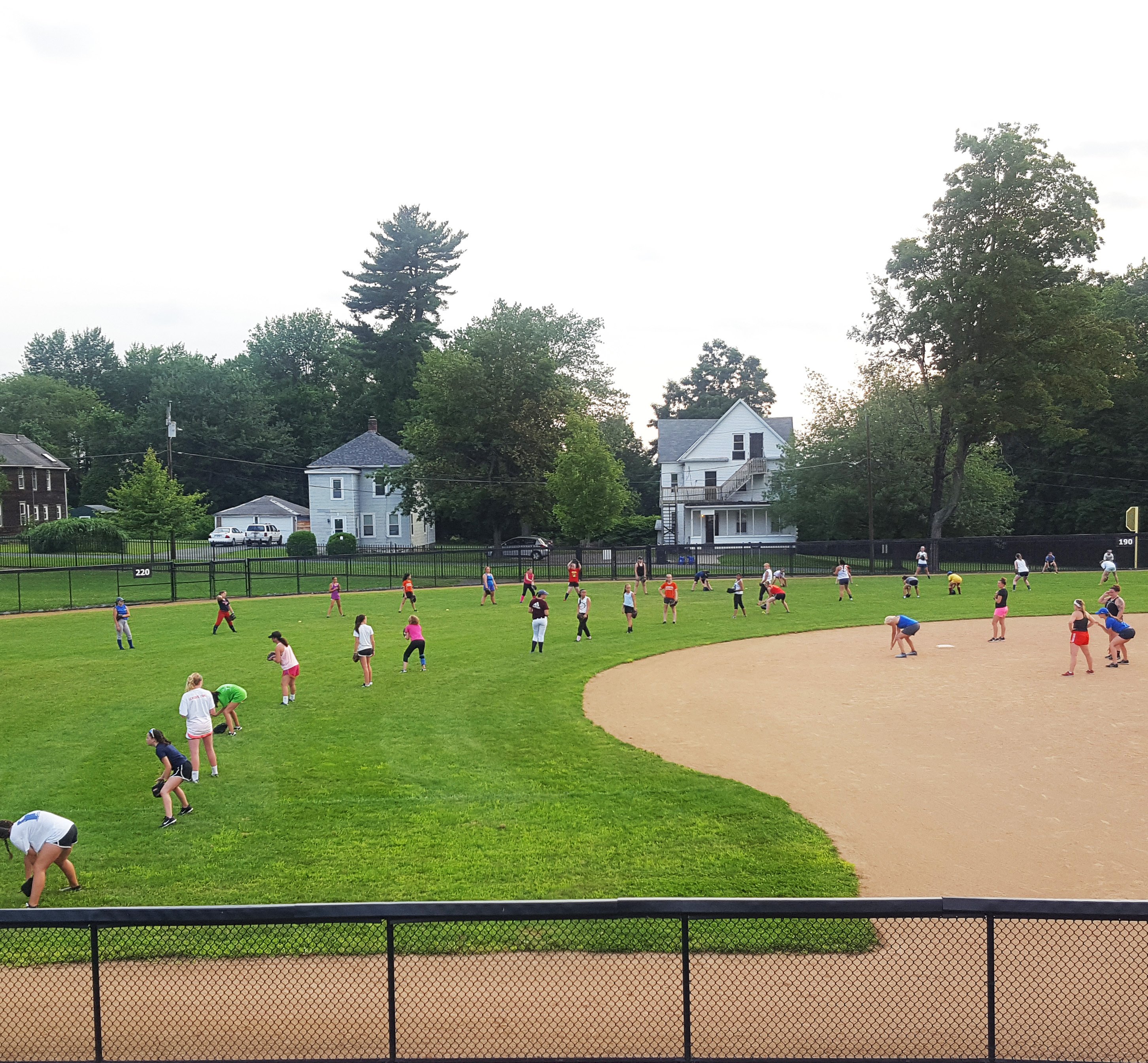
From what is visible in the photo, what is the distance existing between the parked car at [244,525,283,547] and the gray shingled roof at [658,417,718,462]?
32.2 meters

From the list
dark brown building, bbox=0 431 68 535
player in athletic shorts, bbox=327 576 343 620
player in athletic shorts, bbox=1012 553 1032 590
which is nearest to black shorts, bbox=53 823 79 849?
player in athletic shorts, bbox=327 576 343 620

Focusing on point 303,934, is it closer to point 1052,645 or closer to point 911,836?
point 911,836

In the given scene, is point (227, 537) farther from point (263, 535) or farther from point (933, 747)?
point (933, 747)

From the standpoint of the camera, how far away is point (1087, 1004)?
6.55 metres

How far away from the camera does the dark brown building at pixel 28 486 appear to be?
70.8m

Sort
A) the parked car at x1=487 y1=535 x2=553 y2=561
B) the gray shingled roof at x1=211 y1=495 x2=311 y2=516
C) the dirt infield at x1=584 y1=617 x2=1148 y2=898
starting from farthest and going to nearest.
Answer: the gray shingled roof at x1=211 y1=495 x2=311 y2=516
the parked car at x1=487 y1=535 x2=553 y2=561
the dirt infield at x1=584 y1=617 x2=1148 y2=898

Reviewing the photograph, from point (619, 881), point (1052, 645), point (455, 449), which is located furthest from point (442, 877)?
point (455, 449)

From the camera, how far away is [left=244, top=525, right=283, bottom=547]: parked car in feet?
243

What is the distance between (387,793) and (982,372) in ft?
164

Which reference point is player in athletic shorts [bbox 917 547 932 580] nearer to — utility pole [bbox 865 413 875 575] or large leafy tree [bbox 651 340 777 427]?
utility pole [bbox 865 413 875 575]

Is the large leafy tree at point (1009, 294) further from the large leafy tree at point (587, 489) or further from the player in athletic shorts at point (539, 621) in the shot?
the player in athletic shorts at point (539, 621)

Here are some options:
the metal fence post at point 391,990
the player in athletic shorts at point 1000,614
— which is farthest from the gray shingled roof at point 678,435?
the metal fence post at point 391,990

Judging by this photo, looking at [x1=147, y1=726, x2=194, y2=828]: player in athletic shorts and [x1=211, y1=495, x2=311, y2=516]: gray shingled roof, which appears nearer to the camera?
[x1=147, y1=726, x2=194, y2=828]: player in athletic shorts

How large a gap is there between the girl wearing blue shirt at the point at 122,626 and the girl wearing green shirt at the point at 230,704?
10832 millimetres
